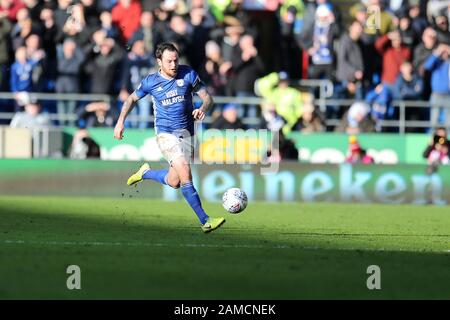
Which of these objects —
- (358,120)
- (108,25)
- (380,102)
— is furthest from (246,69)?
(108,25)

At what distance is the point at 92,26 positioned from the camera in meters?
24.2

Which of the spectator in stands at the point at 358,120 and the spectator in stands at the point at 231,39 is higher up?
the spectator in stands at the point at 231,39

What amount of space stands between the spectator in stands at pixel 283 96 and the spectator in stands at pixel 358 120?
0.93 meters

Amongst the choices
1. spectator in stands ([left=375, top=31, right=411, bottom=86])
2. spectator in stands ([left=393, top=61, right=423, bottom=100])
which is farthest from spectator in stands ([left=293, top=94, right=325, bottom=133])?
spectator in stands ([left=393, top=61, right=423, bottom=100])

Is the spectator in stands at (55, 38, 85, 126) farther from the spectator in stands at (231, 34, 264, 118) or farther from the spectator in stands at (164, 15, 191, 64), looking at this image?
the spectator in stands at (231, 34, 264, 118)

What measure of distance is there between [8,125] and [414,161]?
8.12 meters

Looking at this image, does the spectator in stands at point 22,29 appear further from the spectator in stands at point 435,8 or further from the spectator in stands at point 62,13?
the spectator in stands at point 435,8

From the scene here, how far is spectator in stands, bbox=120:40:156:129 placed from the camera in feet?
77.9

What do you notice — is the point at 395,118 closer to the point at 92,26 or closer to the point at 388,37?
the point at 388,37

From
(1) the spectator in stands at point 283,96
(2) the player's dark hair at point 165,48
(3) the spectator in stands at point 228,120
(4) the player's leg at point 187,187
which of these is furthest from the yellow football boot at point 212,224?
(1) the spectator in stands at point 283,96

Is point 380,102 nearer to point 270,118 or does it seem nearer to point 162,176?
point 270,118

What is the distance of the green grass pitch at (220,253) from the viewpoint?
9531mm

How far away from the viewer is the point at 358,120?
23.8 m
